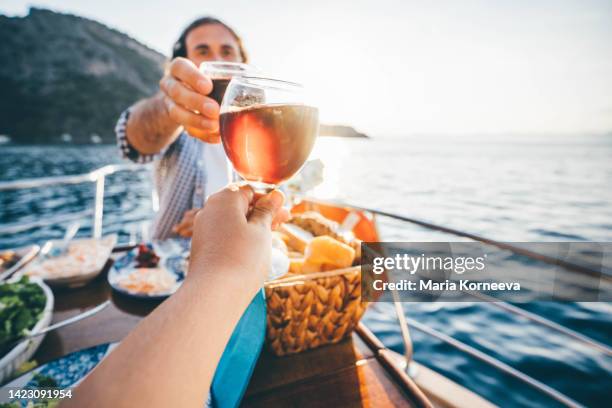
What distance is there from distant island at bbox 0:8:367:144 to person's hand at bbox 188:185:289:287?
61.9m

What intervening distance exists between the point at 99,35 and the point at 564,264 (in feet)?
288

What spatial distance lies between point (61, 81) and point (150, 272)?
70389 millimetres

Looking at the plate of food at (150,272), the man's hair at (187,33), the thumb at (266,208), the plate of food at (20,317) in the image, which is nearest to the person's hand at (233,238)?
the thumb at (266,208)

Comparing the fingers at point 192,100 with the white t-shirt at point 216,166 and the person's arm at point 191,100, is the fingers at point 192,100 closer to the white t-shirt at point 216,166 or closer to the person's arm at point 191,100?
the person's arm at point 191,100

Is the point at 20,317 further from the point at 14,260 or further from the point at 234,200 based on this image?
the point at 234,200

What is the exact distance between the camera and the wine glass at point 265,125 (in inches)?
25.1

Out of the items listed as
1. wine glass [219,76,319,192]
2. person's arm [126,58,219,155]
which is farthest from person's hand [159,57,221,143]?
wine glass [219,76,319,192]

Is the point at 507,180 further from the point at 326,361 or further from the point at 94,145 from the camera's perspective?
the point at 94,145

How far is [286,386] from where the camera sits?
2.85 ft

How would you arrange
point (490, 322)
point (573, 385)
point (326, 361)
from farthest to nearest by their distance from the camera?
point (490, 322)
point (573, 385)
point (326, 361)

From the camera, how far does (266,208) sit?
0.67 metres

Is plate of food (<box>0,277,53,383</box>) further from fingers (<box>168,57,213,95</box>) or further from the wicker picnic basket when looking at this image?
fingers (<box>168,57,213,95</box>)

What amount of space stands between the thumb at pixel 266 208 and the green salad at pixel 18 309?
2.92 ft

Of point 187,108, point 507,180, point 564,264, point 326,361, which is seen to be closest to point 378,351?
point 326,361
